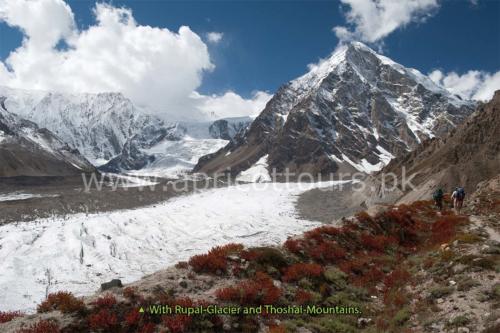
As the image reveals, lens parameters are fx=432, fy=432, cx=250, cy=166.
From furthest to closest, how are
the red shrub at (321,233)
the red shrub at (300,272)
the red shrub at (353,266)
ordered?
the red shrub at (321,233) → the red shrub at (353,266) → the red shrub at (300,272)

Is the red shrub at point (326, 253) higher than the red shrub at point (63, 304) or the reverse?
higher

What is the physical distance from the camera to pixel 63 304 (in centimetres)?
1212

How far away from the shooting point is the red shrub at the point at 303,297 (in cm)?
1462

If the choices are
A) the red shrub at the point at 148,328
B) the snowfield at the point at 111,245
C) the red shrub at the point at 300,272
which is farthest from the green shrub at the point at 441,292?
the snowfield at the point at 111,245

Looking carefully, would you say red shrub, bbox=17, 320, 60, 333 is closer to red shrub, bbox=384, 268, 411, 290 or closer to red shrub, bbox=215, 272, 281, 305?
red shrub, bbox=215, 272, 281, 305

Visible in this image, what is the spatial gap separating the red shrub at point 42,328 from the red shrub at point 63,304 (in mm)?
728

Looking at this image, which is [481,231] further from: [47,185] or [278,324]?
[47,185]

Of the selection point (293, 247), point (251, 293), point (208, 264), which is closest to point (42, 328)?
point (251, 293)

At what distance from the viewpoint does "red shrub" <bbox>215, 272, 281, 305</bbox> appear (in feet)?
45.3

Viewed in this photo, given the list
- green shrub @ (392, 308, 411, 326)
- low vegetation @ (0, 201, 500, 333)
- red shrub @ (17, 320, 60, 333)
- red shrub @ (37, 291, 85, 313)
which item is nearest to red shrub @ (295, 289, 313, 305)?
low vegetation @ (0, 201, 500, 333)

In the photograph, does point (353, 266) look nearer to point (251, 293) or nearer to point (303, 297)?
point (303, 297)

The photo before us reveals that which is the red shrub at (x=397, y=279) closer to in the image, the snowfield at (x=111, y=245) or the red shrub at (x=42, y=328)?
the red shrub at (x=42, y=328)

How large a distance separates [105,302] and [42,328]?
5.97ft

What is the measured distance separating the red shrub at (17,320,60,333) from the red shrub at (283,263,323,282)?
8165 millimetres
